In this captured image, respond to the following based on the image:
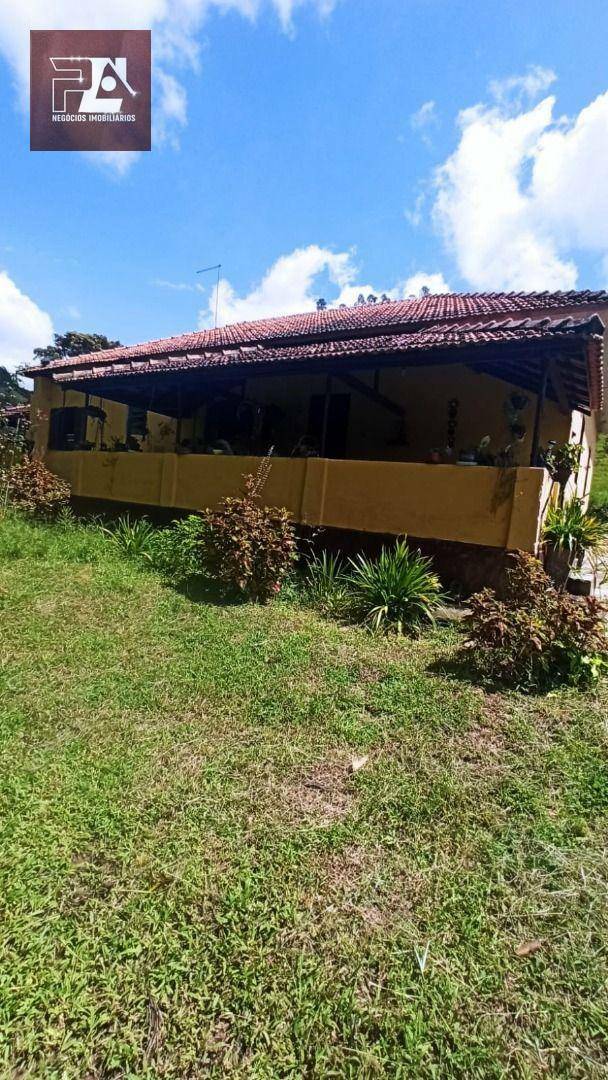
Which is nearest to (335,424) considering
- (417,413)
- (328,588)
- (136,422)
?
(417,413)

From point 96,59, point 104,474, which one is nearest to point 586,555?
point 104,474

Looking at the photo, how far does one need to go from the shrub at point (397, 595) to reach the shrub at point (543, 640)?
1236mm

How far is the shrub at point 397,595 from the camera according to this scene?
17.2 ft

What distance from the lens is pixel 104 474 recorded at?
32.0 feet

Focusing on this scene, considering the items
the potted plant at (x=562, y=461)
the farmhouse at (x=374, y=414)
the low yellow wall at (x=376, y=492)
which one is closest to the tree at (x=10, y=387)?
the farmhouse at (x=374, y=414)

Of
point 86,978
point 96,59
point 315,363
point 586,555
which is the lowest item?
point 86,978

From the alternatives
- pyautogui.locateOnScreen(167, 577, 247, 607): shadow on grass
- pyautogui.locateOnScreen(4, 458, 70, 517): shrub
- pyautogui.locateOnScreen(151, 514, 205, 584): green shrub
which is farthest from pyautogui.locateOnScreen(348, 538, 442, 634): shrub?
pyautogui.locateOnScreen(4, 458, 70, 517): shrub

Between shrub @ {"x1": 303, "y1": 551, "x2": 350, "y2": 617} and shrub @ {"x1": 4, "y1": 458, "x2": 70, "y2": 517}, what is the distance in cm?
560

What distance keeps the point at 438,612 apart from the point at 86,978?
4325 mm

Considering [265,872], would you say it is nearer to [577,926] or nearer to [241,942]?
[241,942]

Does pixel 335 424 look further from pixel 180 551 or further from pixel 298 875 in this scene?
pixel 298 875

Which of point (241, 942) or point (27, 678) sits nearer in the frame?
point (241, 942)

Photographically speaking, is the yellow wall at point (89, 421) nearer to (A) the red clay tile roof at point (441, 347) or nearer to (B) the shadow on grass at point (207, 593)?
(A) the red clay tile roof at point (441, 347)

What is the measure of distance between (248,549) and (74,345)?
32.9m
